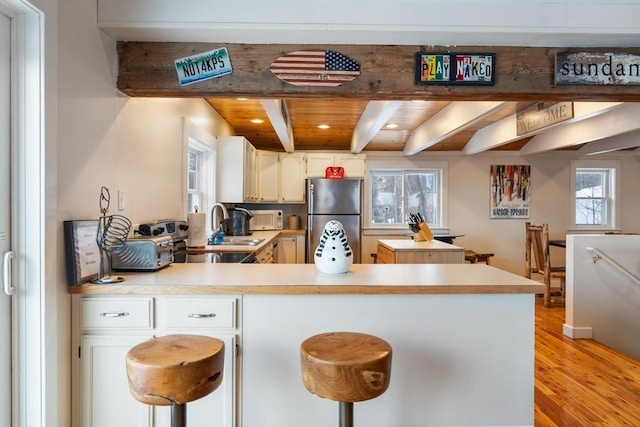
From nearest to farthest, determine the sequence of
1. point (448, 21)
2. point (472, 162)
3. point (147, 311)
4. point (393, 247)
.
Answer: point (147, 311) → point (448, 21) → point (393, 247) → point (472, 162)

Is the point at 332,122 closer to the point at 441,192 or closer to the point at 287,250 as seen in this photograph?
the point at 287,250

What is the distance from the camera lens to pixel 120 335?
5.41ft

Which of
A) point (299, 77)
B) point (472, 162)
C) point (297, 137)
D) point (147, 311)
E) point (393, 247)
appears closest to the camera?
point (147, 311)

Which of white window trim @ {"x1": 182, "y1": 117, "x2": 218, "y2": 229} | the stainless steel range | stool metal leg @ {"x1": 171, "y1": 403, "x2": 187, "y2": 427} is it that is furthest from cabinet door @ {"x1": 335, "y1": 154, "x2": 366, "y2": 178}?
stool metal leg @ {"x1": 171, "y1": 403, "x2": 187, "y2": 427}

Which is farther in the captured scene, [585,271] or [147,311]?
[585,271]

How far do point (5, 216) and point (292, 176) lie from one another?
405 cm

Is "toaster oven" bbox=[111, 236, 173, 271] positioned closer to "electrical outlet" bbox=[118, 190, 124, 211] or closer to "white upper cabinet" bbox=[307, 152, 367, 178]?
"electrical outlet" bbox=[118, 190, 124, 211]

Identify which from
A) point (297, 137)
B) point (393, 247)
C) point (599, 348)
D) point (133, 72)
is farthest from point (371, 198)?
point (133, 72)

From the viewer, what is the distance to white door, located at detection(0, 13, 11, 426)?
4.64 feet

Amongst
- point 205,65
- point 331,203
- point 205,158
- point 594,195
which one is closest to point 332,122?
point 331,203

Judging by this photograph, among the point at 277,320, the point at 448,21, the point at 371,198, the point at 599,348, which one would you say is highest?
the point at 448,21

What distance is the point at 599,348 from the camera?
3.15 m

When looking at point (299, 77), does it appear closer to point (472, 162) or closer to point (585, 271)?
point (585, 271)

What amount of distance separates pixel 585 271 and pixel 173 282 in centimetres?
362
